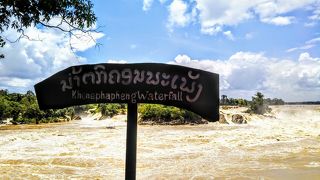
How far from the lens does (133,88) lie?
539cm

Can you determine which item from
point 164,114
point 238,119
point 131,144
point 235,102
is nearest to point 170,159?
point 131,144

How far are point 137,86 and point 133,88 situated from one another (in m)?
0.06

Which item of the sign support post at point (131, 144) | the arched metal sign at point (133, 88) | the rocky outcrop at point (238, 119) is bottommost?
the rocky outcrop at point (238, 119)

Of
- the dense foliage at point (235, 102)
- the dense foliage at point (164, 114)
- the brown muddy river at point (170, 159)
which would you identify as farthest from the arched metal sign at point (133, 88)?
the dense foliage at point (235, 102)

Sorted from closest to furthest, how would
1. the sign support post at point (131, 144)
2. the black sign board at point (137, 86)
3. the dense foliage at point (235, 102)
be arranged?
the black sign board at point (137, 86)
the sign support post at point (131, 144)
the dense foliage at point (235, 102)

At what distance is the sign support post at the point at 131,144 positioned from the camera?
5.43 meters

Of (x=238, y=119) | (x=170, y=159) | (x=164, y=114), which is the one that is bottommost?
(x=170, y=159)

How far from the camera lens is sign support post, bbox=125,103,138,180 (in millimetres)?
5434

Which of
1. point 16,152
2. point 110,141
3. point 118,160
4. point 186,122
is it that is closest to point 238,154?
point 118,160

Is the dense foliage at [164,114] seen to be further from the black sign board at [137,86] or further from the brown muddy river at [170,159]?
the black sign board at [137,86]

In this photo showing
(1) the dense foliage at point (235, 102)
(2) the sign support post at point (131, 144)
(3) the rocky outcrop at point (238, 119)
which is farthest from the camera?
(1) the dense foliage at point (235, 102)

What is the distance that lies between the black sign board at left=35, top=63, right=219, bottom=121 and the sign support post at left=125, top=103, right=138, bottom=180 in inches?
7.1

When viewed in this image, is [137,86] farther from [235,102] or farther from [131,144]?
[235,102]

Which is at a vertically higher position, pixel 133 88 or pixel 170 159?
pixel 133 88
